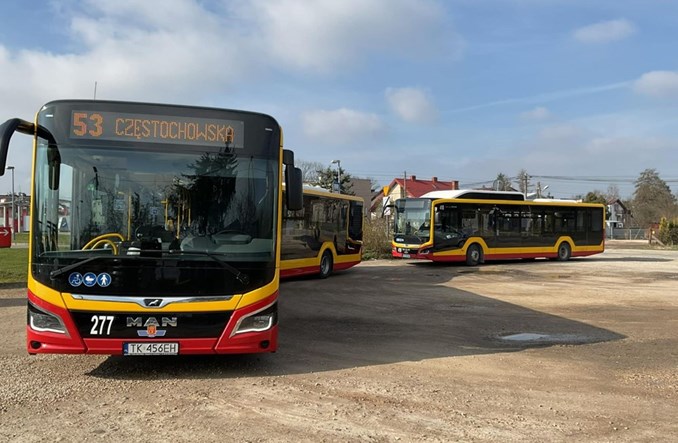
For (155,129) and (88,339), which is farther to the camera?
(155,129)

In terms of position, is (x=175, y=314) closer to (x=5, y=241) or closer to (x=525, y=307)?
(x=525, y=307)

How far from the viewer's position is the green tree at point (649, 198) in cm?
8284

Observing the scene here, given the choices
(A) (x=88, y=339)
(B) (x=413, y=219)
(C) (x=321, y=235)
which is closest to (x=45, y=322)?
(A) (x=88, y=339)

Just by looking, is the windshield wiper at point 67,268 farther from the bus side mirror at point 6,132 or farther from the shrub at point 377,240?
the shrub at point 377,240

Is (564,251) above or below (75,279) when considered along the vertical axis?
below

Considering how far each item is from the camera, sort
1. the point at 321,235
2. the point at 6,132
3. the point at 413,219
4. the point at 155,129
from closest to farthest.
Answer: the point at 6,132
the point at 155,129
the point at 321,235
the point at 413,219

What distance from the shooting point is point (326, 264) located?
18.4 meters

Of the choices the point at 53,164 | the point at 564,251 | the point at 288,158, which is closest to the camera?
the point at 53,164

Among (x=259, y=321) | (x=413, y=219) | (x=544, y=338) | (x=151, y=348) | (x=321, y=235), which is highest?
(x=413, y=219)

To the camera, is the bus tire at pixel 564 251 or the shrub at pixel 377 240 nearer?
the bus tire at pixel 564 251

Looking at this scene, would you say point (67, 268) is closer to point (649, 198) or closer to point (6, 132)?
point (6, 132)

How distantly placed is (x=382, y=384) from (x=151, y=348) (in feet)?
8.06

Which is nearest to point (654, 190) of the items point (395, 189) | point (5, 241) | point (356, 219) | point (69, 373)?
point (395, 189)

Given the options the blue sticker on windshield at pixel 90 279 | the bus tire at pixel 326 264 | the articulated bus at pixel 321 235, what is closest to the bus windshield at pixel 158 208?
the blue sticker on windshield at pixel 90 279
